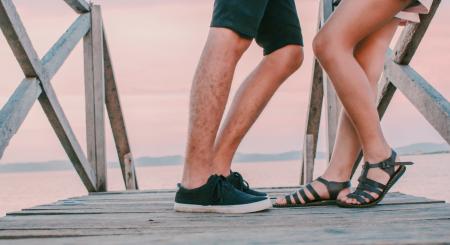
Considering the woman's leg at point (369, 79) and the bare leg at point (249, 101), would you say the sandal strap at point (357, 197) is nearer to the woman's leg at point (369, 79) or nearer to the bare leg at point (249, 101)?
the woman's leg at point (369, 79)

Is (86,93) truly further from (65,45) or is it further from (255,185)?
(255,185)

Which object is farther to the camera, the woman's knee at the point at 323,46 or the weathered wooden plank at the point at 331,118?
the weathered wooden plank at the point at 331,118

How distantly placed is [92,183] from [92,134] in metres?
0.28

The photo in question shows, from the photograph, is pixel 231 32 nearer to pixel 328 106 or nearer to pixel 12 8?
pixel 12 8

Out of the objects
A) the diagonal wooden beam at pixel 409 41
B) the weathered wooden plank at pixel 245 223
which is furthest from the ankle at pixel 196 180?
the diagonal wooden beam at pixel 409 41

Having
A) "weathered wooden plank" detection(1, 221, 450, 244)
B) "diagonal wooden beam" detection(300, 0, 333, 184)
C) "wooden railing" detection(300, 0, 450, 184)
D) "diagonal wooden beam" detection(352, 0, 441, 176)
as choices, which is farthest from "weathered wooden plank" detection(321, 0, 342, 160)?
"weathered wooden plank" detection(1, 221, 450, 244)

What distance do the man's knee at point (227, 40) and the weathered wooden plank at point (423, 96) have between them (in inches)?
34.1

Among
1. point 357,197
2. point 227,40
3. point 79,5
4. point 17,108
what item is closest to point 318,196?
point 357,197

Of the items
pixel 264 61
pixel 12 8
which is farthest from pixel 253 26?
pixel 12 8

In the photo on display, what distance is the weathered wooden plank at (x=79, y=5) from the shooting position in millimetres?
3307

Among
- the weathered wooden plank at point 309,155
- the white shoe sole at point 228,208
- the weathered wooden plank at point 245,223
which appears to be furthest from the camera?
the weathered wooden plank at point 309,155

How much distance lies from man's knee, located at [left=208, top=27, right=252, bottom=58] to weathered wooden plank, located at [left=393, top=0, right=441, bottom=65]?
1.02m

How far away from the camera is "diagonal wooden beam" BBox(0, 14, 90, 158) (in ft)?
7.24

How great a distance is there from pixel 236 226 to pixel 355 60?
30.5 inches
